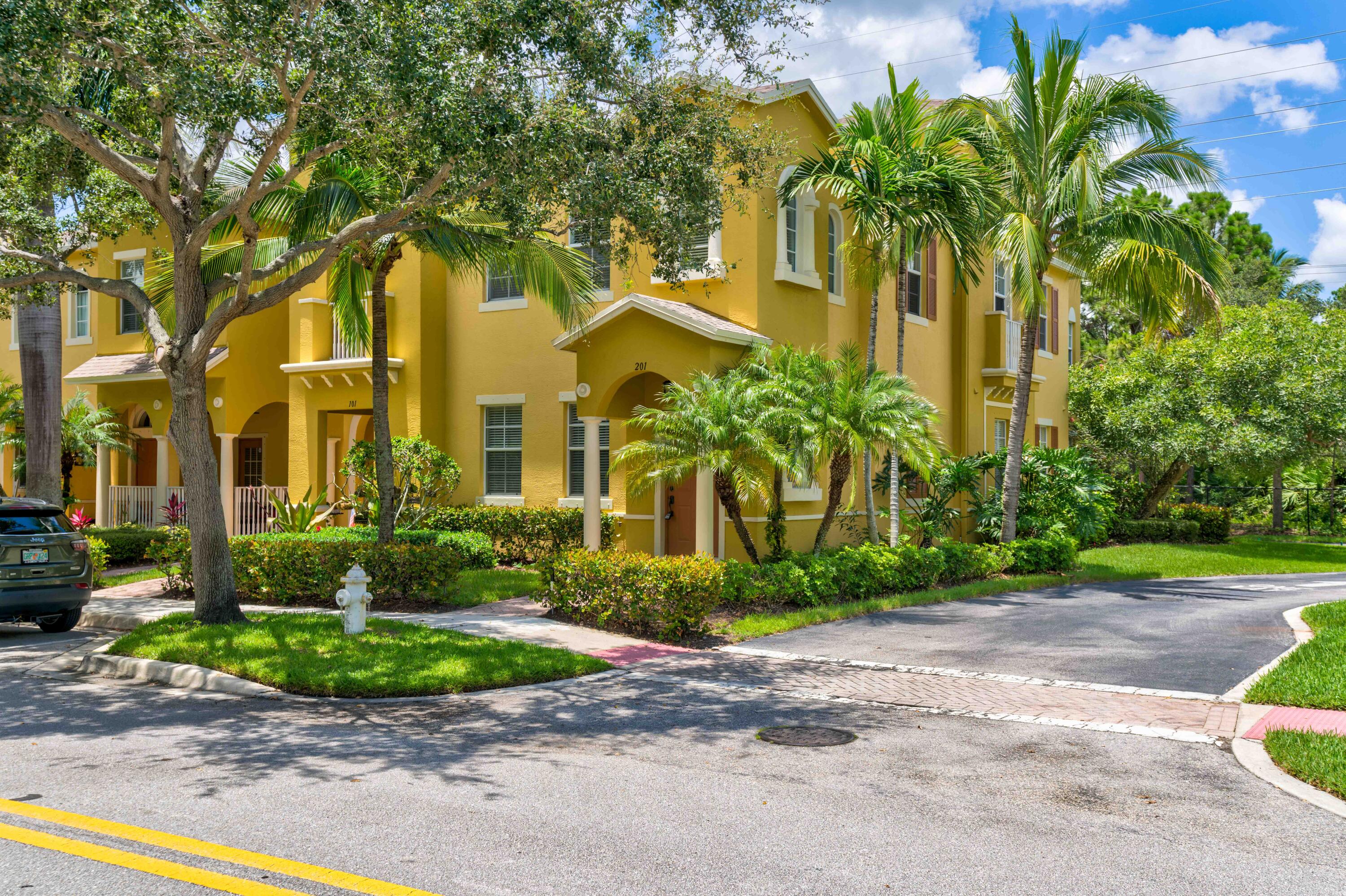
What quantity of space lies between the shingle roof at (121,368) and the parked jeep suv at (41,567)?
8.71 metres

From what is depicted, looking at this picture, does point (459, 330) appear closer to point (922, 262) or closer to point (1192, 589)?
point (922, 262)

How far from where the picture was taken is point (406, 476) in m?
18.5

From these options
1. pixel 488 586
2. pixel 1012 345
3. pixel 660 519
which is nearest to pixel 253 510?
pixel 488 586

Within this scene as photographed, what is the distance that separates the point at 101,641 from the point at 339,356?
9574 mm

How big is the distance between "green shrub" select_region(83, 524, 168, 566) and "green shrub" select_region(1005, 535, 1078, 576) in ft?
49.6

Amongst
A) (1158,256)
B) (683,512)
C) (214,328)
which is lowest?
(683,512)

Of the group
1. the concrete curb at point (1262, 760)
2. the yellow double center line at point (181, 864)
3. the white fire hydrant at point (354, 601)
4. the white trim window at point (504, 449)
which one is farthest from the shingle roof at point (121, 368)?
the concrete curb at point (1262, 760)

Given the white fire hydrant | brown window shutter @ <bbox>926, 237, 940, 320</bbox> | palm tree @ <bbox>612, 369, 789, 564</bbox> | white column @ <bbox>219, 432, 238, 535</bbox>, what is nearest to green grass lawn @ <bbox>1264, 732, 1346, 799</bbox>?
palm tree @ <bbox>612, 369, 789, 564</bbox>

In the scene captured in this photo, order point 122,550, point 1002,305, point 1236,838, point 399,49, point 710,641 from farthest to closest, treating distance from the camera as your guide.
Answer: point 1002,305 < point 122,550 < point 710,641 < point 399,49 < point 1236,838

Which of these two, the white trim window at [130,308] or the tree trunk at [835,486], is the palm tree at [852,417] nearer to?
the tree trunk at [835,486]

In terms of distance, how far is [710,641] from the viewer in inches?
472

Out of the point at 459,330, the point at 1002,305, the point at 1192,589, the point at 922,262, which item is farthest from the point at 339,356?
the point at 1192,589

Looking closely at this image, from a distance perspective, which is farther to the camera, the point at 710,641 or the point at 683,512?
the point at 683,512

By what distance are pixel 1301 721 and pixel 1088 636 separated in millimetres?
4537
